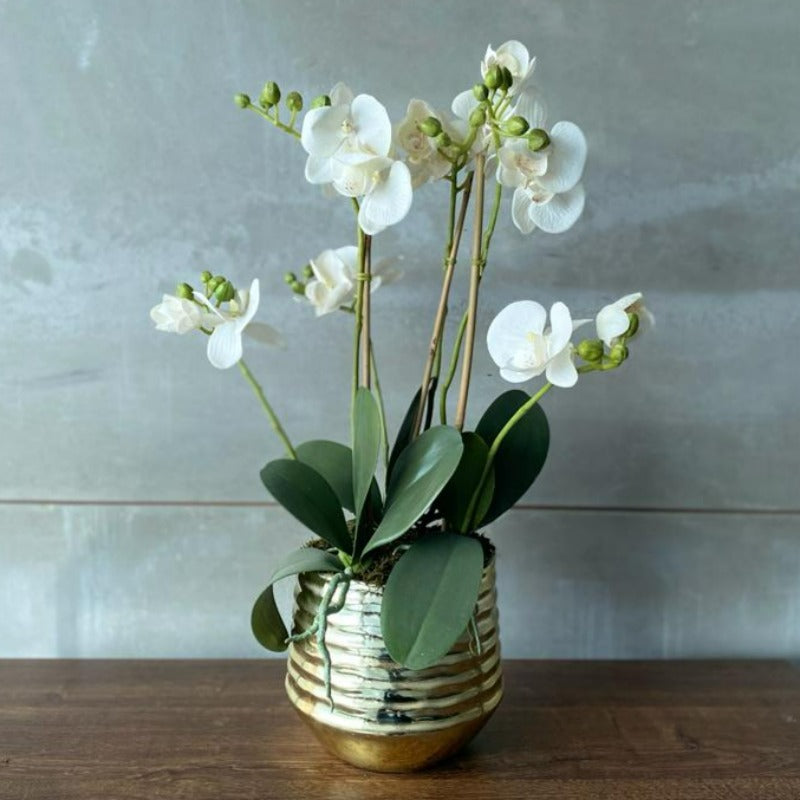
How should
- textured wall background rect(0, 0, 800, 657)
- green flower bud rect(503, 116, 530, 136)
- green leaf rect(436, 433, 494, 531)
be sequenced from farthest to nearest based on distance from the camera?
textured wall background rect(0, 0, 800, 657)
green leaf rect(436, 433, 494, 531)
green flower bud rect(503, 116, 530, 136)

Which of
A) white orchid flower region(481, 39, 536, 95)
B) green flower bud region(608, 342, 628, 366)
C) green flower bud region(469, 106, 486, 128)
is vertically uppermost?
white orchid flower region(481, 39, 536, 95)

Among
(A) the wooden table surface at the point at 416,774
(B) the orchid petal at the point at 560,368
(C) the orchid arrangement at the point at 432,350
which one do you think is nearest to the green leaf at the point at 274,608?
(C) the orchid arrangement at the point at 432,350

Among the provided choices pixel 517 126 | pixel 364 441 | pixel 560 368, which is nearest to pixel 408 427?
pixel 364 441

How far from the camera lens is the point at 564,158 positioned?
2.18 ft

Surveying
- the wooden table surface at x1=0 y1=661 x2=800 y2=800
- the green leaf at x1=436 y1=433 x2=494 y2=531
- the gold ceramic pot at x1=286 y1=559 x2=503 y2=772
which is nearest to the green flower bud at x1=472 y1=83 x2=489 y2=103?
the green leaf at x1=436 y1=433 x2=494 y2=531

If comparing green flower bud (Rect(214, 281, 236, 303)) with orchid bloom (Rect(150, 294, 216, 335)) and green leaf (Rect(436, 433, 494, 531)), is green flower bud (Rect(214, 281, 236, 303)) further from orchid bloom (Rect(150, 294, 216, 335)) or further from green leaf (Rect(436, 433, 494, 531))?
green leaf (Rect(436, 433, 494, 531))

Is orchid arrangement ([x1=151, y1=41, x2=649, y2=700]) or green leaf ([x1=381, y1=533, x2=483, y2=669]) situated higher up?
orchid arrangement ([x1=151, y1=41, x2=649, y2=700])

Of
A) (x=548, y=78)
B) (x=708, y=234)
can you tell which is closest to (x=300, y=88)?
(x=548, y=78)

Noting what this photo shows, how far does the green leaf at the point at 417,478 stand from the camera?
0.65 m

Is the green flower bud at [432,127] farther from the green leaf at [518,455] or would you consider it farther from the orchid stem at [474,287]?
the green leaf at [518,455]

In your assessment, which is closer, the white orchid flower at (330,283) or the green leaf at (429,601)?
the green leaf at (429,601)

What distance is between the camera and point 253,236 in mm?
979

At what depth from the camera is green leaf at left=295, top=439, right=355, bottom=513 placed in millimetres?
784

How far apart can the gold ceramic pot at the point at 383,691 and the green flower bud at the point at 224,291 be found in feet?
0.76
